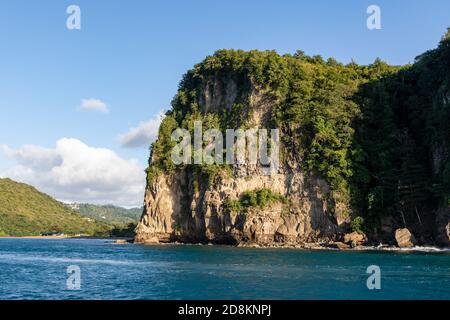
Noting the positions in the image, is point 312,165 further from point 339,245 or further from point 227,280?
point 227,280

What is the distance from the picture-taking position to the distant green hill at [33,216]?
148 meters

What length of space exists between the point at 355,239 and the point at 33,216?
122 m

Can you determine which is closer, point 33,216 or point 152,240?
point 152,240

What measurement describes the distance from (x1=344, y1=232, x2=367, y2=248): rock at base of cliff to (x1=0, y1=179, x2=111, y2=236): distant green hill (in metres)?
88.4

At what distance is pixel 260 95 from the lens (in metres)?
80.1

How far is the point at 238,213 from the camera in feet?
237

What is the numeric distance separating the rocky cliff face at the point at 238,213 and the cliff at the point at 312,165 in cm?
15

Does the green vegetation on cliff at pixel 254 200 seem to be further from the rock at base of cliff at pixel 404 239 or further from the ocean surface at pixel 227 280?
the ocean surface at pixel 227 280

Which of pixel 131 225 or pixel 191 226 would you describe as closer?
pixel 191 226

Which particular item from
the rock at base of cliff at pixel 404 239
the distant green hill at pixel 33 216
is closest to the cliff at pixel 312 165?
the rock at base of cliff at pixel 404 239

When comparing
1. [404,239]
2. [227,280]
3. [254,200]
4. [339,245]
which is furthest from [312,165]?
[227,280]
